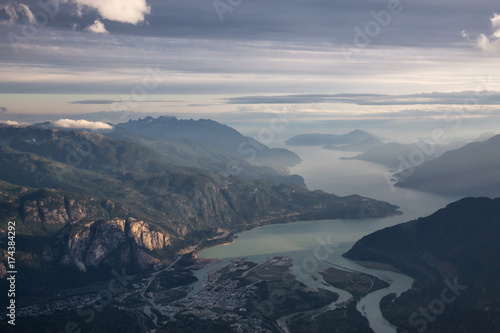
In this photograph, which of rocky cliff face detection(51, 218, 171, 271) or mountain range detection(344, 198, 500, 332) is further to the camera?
rocky cliff face detection(51, 218, 171, 271)

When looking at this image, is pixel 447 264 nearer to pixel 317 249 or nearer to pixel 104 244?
pixel 317 249

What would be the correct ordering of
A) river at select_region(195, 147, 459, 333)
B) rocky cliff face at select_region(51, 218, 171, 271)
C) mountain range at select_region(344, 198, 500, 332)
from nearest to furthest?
mountain range at select_region(344, 198, 500, 332), river at select_region(195, 147, 459, 333), rocky cliff face at select_region(51, 218, 171, 271)

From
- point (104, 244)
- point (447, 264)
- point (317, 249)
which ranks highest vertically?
point (104, 244)

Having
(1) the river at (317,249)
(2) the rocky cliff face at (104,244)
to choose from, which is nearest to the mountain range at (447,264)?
(1) the river at (317,249)

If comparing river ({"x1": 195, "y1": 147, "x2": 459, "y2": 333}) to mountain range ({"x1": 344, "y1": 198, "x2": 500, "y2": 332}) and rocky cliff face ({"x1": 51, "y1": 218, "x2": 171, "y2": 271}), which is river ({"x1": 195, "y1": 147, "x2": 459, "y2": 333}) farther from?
rocky cliff face ({"x1": 51, "y1": 218, "x2": 171, "y2": 271})

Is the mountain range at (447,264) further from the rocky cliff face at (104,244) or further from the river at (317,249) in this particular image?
the rocky cliff face at (104,244)

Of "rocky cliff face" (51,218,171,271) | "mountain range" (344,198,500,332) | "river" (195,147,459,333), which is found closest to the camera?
"mountain range" (344,198,500,332)

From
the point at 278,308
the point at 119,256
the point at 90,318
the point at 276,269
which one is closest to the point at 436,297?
the point at 278,308

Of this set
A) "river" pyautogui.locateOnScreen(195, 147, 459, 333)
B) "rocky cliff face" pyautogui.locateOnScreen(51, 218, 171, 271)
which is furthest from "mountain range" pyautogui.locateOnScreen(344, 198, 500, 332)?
"rocky cliff face" pyautogui.locateOnScreen(51, 218, 171, 271)

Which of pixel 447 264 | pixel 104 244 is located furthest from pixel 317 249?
pixel 104 244
